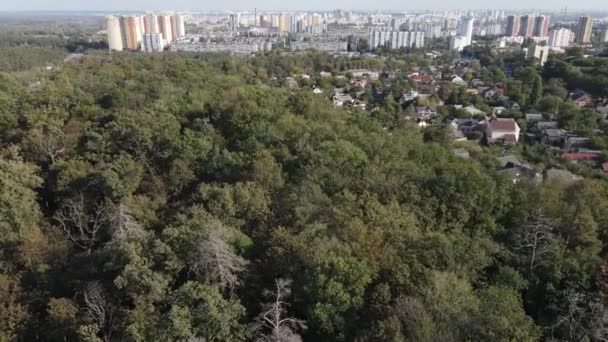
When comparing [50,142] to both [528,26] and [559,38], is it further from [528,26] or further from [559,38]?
[528,26]

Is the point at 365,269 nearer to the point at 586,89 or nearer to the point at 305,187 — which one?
the point at 305,187

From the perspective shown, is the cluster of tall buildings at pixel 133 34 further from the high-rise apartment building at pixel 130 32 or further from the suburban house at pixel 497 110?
the suburban house at pixel 497 110

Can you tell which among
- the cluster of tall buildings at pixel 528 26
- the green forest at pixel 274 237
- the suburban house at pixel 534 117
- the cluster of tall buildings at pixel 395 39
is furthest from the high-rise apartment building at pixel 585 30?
the green forest at pixel 274 237

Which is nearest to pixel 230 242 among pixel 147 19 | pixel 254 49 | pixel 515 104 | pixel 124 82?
pixel 124 82

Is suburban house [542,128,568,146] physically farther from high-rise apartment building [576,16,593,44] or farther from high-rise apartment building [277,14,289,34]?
high-rise apartment building [277,14,289,34]

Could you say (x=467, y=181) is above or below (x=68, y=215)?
above

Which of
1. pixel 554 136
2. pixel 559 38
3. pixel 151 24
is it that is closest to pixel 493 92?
pixel 554 136
